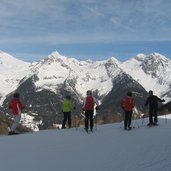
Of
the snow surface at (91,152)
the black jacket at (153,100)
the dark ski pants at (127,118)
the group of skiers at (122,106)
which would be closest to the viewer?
the snow surface at (91,152)

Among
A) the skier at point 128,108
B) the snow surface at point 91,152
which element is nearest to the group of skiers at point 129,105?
the skier at point 128,108

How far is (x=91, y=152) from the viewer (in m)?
17.7

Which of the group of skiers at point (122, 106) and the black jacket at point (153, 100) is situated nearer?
the group of skiers at point (122, 106)

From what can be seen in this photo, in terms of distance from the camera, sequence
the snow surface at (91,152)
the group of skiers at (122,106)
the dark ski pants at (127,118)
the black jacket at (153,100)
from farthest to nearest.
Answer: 1. the black jacket at (153,100)
2. the group of skiers at (122,106)
3. the dark ski pants at (127,118)
4. the snow surface at (91,152)

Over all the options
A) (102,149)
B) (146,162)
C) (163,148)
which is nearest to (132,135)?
(102,149)

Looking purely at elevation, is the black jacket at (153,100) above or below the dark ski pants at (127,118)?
above

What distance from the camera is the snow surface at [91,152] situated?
15.2 meters

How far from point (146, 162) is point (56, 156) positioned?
4.12 metres

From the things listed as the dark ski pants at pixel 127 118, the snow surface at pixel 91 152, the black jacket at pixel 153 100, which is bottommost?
the snow surface at pixel 91 152

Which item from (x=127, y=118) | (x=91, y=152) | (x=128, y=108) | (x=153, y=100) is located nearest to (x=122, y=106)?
(x=128, y=108)

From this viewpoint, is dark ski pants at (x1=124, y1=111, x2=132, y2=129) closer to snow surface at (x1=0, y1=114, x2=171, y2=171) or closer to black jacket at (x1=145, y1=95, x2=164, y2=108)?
snow surface at (x1=0, y1=114, x2=171, y2=171)

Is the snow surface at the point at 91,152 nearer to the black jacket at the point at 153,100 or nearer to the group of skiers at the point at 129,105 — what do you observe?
the group of skiers at the point at 129,105

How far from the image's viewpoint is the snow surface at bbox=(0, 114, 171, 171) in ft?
49.8

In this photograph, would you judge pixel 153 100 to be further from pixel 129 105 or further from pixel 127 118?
pixel 127 118
